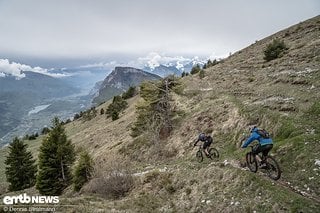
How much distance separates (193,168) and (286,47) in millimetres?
41558

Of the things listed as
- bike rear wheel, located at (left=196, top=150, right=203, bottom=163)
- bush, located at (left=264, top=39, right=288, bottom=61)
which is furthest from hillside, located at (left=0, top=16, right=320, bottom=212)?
bush, located at (left=264, top=39, right=288, bottom=61)

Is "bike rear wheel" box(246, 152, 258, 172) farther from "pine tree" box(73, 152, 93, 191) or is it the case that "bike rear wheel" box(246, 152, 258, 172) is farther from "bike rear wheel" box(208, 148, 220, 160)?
"pine tree" box(73, 152, 93, 191)

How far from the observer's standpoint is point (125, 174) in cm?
2298

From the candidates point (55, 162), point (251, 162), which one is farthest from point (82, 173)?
point (251, 162)

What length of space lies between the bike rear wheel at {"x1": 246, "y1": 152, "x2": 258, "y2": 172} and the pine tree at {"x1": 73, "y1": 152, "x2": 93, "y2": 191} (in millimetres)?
19015

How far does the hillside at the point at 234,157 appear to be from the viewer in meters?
14.2

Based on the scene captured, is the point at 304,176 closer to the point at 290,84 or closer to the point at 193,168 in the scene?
the point at 193,168

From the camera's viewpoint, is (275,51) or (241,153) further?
(275,51)

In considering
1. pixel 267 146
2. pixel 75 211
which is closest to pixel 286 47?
pixel 267 146

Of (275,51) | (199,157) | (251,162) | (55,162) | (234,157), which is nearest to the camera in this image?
(251,162)

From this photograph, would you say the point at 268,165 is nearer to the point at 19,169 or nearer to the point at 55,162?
the point at 55,162

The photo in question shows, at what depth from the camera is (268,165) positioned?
49.9 feet

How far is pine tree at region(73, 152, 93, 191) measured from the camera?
30.3m

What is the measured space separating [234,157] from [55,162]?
2444 centimetres
